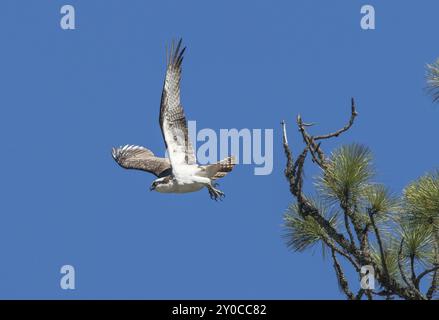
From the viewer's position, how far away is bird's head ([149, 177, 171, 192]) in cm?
2619

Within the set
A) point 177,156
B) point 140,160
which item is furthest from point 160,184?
point 140,160

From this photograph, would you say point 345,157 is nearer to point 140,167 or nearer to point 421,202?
point 421,202

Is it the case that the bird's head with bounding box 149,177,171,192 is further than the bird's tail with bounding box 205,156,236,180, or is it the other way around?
the bird's head with bounding box 149,177,171,192

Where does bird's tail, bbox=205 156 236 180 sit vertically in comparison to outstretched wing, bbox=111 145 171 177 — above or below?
below

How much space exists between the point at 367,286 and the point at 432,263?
1.03 meters

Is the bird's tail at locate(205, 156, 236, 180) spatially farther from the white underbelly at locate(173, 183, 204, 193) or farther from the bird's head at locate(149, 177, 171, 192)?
the bird's head at locate(149, 177, 171, 192)

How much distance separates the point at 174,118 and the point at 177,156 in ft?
1.86

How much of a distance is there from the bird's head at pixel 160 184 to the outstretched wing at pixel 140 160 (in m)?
0.36

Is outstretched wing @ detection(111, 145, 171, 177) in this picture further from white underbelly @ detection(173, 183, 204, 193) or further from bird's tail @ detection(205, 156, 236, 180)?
bird's tail @ detection(205, 156, 236, 180)

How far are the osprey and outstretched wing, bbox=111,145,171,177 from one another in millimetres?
64

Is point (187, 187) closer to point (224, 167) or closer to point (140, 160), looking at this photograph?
point (224, 167)

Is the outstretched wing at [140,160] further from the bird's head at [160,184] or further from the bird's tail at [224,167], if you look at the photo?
the bird's tail at [224,167]

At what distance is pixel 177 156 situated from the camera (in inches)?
1036
